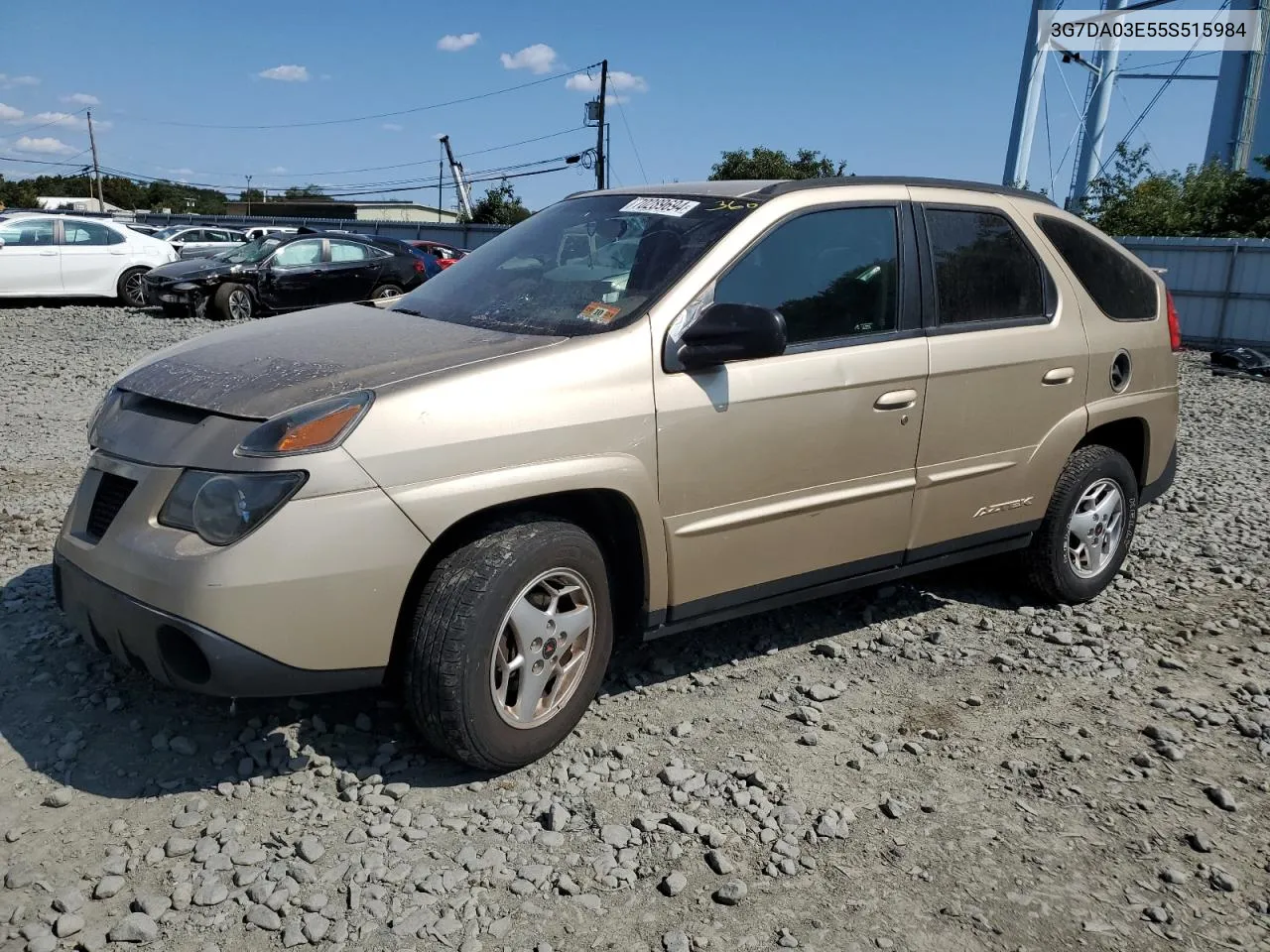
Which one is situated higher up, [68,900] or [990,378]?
[990,378]

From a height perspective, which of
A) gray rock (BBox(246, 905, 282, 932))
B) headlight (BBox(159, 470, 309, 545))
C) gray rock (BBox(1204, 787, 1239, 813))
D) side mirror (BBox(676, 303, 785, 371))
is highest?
side mirror (BBox(676, 303, 785, 371))

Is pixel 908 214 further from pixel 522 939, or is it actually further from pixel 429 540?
pixel 522 939

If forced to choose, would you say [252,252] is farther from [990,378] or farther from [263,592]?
[263,592]

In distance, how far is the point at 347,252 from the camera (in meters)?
17.2

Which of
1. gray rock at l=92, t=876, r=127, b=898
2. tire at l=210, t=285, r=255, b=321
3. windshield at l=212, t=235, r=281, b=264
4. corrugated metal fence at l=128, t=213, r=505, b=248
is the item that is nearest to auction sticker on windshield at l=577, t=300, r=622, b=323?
gray rock at l=92, t=876, r=127, b=898

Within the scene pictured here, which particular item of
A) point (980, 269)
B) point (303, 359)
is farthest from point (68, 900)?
point (980, 269)

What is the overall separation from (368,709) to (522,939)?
133 cm

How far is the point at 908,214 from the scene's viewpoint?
14.1ft

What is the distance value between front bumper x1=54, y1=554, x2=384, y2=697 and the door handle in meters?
2.03

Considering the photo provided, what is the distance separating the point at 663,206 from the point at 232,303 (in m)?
13.2

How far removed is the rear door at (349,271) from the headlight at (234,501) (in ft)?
47.2

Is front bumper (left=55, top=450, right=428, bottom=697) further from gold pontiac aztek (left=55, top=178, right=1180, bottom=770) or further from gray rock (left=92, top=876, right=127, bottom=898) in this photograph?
gray rock (left=92, top=876, right=127, bottom=898)

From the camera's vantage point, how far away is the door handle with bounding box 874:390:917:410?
4.01 m

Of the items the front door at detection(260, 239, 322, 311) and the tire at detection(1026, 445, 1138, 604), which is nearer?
the tire at detection(1026, 445, 1138, 604)
